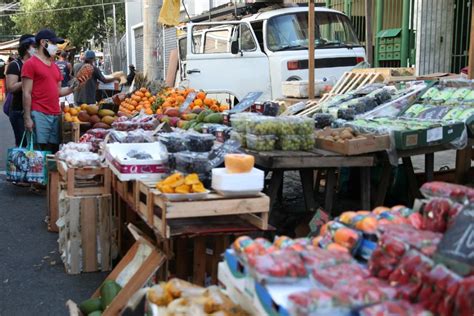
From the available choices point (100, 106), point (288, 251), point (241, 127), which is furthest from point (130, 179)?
point (100, 106)

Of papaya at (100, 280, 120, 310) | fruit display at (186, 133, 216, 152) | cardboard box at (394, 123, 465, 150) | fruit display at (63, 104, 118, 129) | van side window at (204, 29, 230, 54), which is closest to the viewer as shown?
papaya at (100, 280, 120, 310)

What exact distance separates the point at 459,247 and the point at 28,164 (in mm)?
6195

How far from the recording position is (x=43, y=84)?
23.5 ft

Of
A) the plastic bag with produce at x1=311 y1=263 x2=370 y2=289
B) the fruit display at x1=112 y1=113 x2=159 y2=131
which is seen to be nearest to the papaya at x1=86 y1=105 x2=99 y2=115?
the fruit display at x1=112 y1=113 x2=159 y2=131

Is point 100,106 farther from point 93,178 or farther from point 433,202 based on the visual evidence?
point 433,202

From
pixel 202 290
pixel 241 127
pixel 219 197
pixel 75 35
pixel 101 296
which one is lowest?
pixel 101 296

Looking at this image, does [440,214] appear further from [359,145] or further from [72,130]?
[72,130]

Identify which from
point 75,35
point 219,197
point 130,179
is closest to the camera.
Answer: point 219,197

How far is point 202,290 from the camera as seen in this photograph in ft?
9.33

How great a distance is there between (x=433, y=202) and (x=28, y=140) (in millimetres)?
5955

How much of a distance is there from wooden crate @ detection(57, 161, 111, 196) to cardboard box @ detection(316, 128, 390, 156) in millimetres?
1744

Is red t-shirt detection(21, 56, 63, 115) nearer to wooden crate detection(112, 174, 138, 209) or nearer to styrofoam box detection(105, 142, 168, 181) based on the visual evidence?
wooden crate detection(112, 174, 138, 209)

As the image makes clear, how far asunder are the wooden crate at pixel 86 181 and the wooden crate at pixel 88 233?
0.21 ft

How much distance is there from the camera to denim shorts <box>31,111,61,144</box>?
7.31 m
